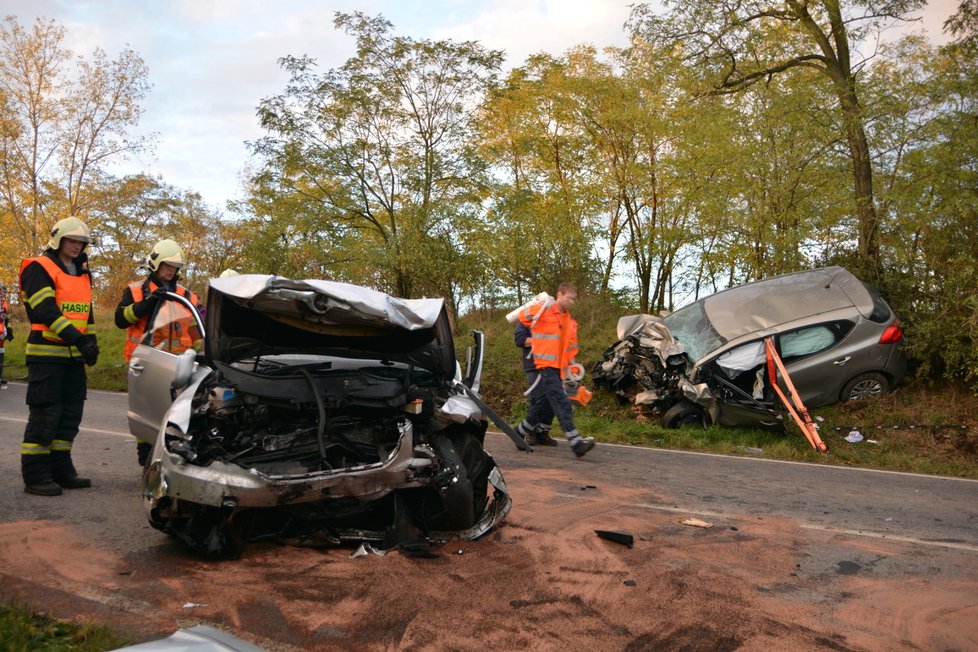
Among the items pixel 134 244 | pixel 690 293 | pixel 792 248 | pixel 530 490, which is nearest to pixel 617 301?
pixel 690 293

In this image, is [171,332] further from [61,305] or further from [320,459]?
[320,459]

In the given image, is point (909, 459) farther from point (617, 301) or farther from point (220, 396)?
point (617, 301)

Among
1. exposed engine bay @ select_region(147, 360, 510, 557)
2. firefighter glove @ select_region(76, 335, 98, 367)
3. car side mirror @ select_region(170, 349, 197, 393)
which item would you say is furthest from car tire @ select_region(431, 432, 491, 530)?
firefighter glove @ select_region(76, 335, 98, 367)

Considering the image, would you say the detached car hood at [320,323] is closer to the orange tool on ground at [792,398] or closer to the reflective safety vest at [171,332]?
the reflective safety vest at [171,332]

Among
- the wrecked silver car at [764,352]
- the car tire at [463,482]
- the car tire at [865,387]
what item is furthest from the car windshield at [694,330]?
the car tire at [463,482]

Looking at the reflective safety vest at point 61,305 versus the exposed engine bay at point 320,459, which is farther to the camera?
the reflective safety vest at point 61,305

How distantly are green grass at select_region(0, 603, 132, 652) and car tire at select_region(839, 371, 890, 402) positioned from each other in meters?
10.3

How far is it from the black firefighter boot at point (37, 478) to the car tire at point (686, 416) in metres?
7.68

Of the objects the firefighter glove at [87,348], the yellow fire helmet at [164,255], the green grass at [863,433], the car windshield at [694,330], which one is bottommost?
the green grass at [863,433]

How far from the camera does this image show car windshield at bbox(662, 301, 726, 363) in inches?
435

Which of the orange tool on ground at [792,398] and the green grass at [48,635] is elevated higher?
the orange tool on ground at [792,398]

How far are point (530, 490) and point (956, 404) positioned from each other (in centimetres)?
786

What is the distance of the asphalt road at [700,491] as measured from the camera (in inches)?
228

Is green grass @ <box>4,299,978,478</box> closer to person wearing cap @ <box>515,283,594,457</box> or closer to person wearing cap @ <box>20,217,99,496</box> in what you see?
person wearing cap @ <box>515,283,594,457</box>
